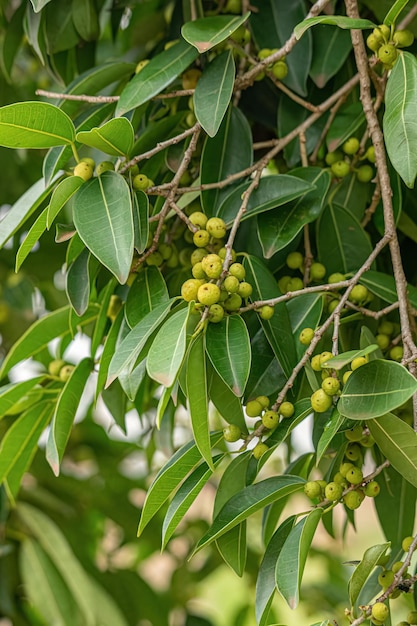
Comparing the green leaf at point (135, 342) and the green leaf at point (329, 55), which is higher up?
the green leaf at point (329, 55)

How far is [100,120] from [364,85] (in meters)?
0.22

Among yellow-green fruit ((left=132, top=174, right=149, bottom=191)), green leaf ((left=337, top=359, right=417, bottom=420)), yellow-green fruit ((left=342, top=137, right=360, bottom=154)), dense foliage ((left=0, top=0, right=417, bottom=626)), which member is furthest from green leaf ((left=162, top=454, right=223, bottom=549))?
yellow-green fruit ((left=342, top=137, right=360, bottom=154))

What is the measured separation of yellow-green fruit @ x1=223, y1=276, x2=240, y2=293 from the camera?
0.54 m

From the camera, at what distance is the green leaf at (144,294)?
0.61 metres

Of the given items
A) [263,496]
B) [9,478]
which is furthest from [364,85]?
[9,478]

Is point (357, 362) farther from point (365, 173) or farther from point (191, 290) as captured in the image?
point (365, 173)

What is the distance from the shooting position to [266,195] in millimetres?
638

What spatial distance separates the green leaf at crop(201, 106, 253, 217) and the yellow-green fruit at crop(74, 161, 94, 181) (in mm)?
109

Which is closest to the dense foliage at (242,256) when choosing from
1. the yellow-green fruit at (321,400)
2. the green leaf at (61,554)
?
the yellow-green fruit at (321,400)

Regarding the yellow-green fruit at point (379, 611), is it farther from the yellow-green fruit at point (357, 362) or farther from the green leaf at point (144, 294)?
the green leaf at point (144, 294)

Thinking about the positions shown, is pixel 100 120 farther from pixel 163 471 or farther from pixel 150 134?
pixel 163 471

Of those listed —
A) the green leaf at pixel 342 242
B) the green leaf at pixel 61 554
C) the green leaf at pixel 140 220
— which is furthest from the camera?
the green leaf at pixel 61 554

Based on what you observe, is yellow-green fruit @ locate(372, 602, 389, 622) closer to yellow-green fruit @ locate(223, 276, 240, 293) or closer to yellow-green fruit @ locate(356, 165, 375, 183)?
yellow-green fruit @ locate(223, 276, 240, 293)

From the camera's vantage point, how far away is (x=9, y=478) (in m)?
0.78
